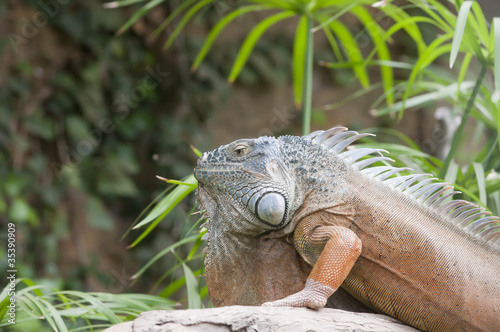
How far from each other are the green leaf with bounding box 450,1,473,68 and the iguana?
53cm

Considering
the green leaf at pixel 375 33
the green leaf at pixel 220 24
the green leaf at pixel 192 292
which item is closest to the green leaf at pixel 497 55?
the green leaf at pixel 375 33

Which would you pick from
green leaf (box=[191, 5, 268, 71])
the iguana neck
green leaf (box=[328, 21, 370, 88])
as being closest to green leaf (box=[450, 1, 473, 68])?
A: the iguana neck

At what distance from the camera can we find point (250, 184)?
2.22 m

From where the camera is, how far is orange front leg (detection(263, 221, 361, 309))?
203 centimetres

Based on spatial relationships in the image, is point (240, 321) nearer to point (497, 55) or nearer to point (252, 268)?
point (252, 268)

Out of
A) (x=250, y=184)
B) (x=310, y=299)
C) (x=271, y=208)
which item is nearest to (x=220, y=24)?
(x=250, y=184)

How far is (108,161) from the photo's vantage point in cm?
584

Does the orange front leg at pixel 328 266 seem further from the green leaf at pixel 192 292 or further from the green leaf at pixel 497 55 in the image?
the green leaf at pixel 497 55

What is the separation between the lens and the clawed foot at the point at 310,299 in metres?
2.02

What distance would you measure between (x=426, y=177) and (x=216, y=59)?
4.34 m

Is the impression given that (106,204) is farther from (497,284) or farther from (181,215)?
(497,284)

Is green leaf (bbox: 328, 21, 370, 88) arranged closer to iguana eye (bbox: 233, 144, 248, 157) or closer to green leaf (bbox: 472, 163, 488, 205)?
green leaf (bbox: 472, 163, 488, 205)

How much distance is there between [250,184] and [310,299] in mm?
505

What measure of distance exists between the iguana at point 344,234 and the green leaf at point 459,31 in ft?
1.73
